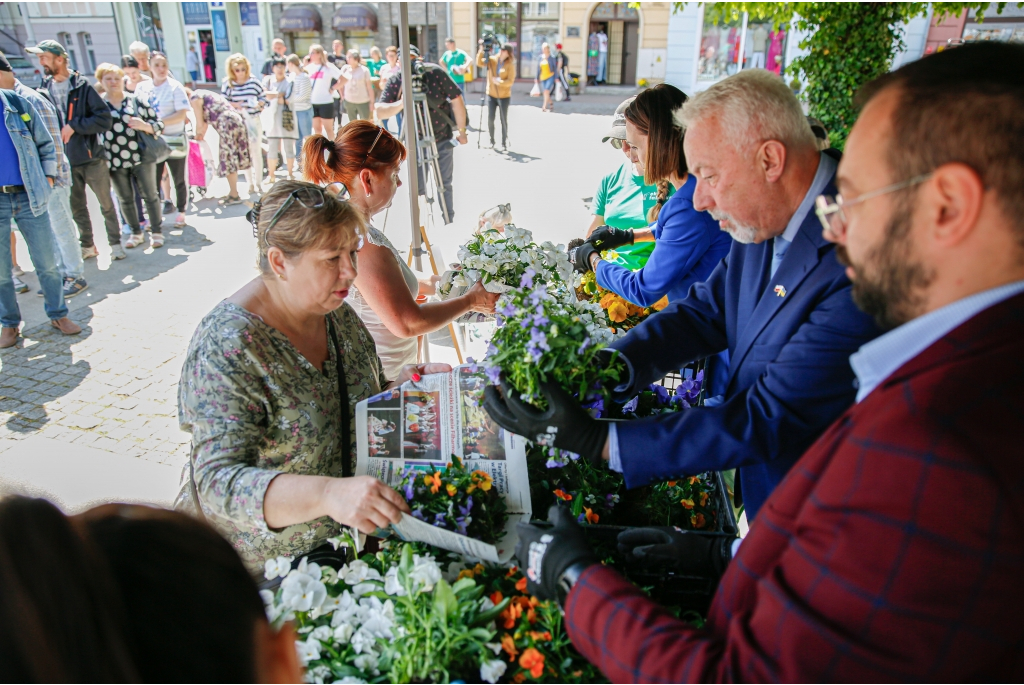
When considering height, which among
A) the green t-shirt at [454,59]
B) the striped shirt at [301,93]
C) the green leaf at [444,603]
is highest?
the green t-shirt at [454,59]

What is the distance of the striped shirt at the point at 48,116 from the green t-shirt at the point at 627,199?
475 cm

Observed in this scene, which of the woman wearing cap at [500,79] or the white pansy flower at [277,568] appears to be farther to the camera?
the woman wearing cap at [500,79]

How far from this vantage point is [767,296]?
165 cm

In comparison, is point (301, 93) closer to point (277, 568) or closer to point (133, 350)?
point (133, 350)

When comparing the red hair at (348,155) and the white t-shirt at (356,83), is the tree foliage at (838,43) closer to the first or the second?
the red hair at (348,155)

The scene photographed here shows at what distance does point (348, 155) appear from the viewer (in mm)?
2648

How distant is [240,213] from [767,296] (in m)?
9.16

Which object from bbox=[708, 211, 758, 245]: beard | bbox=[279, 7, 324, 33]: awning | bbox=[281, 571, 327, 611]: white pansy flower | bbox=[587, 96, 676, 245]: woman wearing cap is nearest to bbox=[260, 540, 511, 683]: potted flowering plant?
bbox=[281, 571, 327, 611]: white pansy flower

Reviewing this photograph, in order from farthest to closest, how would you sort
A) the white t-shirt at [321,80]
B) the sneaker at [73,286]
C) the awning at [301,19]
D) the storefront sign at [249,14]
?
1. the awning at [301,19]
2. the storefront sign at [249,14]
3. the white t-shirt at [321,80]
4. the sneaker at [73,286]

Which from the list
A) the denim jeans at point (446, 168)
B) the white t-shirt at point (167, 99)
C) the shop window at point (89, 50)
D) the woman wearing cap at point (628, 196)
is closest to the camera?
the woman wearing cap at point (628, 196)

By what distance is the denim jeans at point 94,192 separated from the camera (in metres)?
6.69

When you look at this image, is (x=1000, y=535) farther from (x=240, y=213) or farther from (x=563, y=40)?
(x=563, y=40)

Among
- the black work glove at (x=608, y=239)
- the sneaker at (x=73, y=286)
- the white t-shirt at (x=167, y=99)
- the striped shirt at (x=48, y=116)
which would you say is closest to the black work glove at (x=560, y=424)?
the black work glove at (x=608, y=239)

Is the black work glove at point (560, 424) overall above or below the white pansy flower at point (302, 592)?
above
